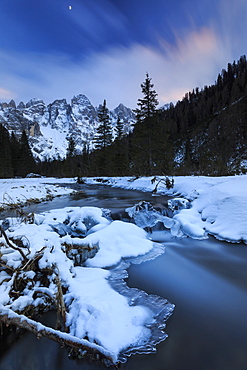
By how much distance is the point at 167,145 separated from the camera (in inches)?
864

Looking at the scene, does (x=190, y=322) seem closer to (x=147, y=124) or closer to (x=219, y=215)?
(x=219, y=215)

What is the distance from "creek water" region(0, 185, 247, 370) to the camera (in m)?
1.67

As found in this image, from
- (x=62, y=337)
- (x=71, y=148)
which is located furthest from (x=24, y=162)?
(x=62, y=337)

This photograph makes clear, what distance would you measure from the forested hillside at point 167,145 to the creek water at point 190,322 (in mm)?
10867

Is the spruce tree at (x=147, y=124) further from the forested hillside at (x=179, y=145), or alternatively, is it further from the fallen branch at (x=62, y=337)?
the fallen branch at (x=62, y=337)

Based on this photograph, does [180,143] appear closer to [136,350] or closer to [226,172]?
[226,172]

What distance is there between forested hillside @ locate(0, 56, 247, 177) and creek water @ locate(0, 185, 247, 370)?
1087 centimetres

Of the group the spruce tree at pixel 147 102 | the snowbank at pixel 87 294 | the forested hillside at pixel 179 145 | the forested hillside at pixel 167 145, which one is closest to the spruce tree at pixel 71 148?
the forested hillside at pixel 167 145

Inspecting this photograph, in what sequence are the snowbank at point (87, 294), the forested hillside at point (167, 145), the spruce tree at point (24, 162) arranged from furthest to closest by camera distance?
the spruce tree at point (24, 162), the forested hillside at point (167, 145), the snowbank at point (87, 294)

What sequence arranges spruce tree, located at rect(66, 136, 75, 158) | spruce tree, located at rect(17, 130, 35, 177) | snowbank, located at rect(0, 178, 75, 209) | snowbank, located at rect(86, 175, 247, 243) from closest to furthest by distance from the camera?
1. snowbank, located at rect(86, 175, 247, 243)
2. snowbank, located at rect(0, 178, 75, 209)
3. spruce tree, located at rect(66, 136, 75, 158)
4. spruce tree, located at rect(17, 130, 35, 177)

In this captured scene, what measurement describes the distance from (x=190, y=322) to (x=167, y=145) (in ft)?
69.4

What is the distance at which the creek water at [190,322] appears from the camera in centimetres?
167

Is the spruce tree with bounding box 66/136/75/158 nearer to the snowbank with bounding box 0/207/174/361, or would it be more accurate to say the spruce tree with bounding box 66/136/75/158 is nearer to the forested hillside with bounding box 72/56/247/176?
the forested hillside with bounding box 72/56/247/176

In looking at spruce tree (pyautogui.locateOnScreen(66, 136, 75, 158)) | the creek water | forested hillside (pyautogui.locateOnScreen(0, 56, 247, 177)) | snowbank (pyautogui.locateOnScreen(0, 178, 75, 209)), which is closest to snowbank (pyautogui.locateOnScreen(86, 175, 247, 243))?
the creek water
